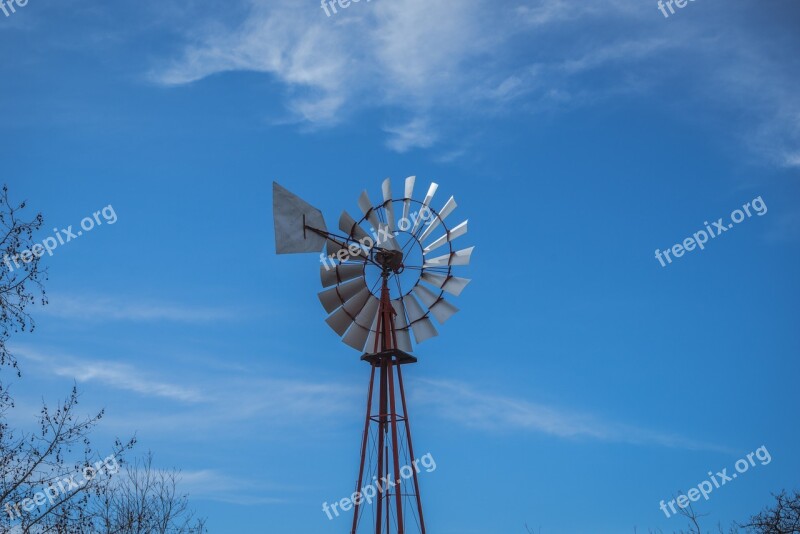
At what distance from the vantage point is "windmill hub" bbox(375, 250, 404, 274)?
55.0 ft

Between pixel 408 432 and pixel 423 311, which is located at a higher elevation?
pixel 423 311

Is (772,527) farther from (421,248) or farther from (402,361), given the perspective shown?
(421,248)

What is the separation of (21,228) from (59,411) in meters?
2.72

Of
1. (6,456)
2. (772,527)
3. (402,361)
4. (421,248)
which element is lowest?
(772,527)

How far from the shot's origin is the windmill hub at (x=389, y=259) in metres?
16.8

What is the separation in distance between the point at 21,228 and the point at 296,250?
562 cm

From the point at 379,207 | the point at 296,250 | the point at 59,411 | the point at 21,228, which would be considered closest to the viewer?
the point at 21,228

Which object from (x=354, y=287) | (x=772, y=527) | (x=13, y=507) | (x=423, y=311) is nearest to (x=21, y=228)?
(x=13, y=507)

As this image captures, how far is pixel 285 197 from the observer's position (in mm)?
15656

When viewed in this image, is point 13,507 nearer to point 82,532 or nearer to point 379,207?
point 82,532

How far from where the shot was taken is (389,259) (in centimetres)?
1680

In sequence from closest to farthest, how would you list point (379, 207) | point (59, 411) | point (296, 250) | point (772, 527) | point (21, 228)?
point (21, 228) → point (59, 411) → point (772, 527) → point (296, 250) → point (379, 207)

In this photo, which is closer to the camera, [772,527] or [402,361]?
[772,527]

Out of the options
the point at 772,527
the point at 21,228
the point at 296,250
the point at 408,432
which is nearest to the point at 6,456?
the point at 21,228
